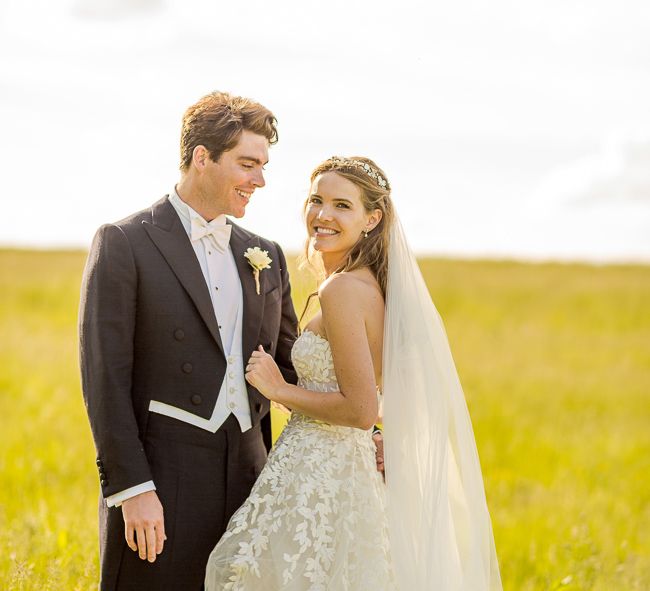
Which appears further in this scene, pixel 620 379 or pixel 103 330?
pixel 620 379

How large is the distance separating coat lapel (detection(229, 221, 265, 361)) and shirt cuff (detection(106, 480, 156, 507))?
2.55 feet

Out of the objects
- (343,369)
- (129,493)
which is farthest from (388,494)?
(129,493)

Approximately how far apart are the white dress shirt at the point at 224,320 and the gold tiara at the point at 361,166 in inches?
24.4

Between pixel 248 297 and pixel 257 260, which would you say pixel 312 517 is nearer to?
pixel 248 297

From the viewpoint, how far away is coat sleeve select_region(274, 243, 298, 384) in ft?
15.5

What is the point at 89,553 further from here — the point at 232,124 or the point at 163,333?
the point at 232,124

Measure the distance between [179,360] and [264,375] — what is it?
394mm

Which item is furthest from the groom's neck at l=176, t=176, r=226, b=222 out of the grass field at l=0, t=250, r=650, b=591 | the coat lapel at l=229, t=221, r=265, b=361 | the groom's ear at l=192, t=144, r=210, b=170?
the grass field at l=0, t=250, r=650, b=591

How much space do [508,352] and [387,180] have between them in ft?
48.0

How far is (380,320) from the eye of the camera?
13.8ft

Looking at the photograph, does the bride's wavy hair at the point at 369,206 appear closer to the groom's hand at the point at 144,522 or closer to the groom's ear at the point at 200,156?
the groom's ear at the point at 200,156

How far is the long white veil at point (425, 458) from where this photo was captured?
4.14 m

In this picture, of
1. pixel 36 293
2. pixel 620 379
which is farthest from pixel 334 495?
pixel 36 293

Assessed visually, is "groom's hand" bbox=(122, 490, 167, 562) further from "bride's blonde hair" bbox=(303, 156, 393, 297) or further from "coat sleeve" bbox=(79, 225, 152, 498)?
"bride's blonde hair" bbox=(303, 156, 393, 297)
